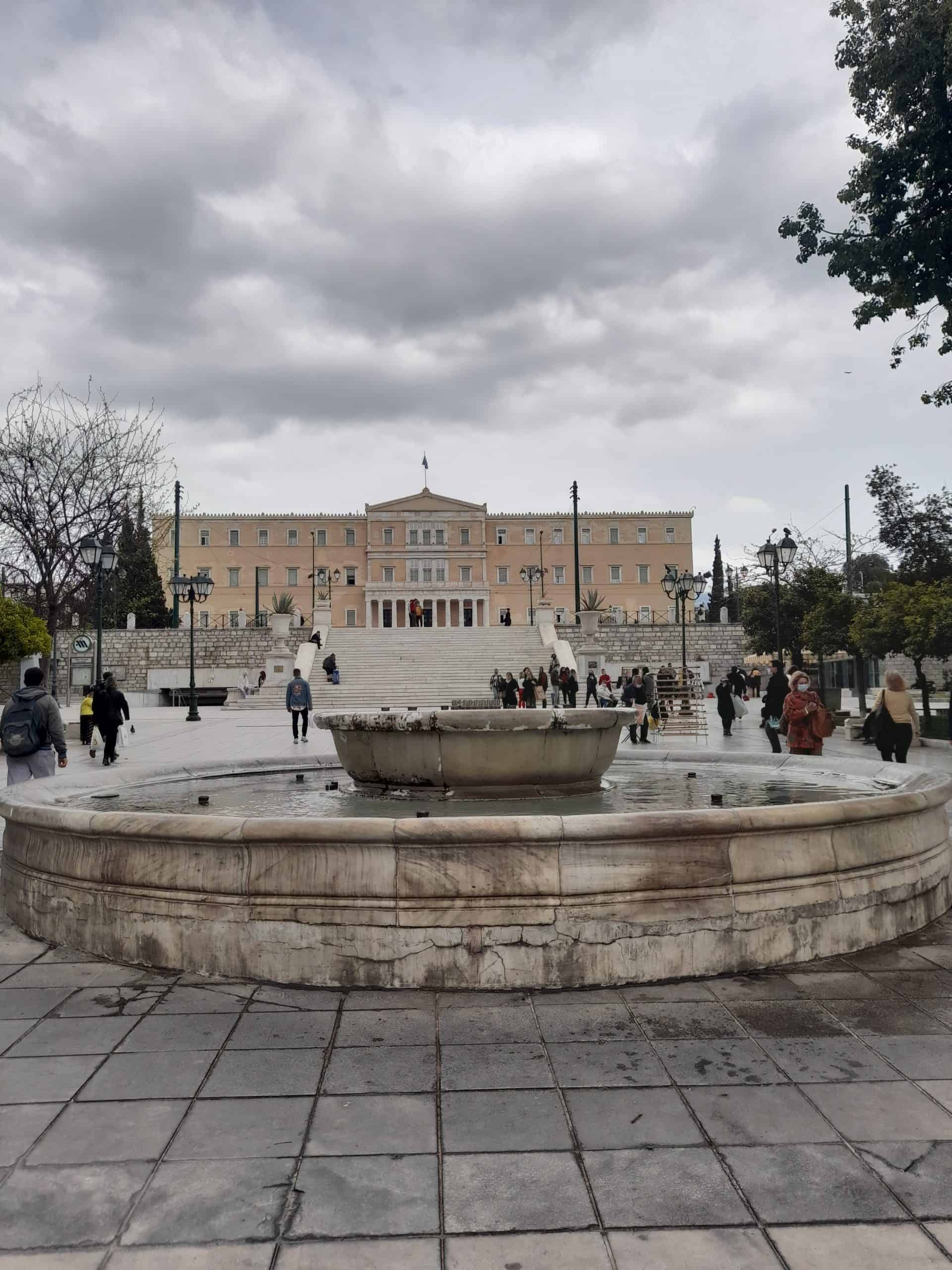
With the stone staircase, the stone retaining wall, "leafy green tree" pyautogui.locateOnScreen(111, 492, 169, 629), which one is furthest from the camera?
"leafy green tree" pyautogui.locateOnScreen(111, 492, 169, 629)

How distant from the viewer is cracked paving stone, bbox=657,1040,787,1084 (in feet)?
9.18

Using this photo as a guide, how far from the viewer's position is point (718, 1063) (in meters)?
2.91

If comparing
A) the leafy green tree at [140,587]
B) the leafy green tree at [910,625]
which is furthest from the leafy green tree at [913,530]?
the leafy green tree at [140,587]

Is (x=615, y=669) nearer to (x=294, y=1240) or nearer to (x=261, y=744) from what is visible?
(x=261, y=744)

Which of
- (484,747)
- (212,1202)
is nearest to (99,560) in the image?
(484,747)

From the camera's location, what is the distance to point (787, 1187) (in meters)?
2.21

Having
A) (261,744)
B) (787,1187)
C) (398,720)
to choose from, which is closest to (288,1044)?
(787,1187)

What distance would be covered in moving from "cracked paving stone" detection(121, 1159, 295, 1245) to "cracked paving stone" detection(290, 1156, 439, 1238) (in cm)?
6

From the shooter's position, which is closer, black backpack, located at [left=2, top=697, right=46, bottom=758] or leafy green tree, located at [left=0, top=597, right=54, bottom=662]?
black backpack, located at [left=2, top=697, right=46, bottom=758]

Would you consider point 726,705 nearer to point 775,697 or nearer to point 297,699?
point 775,697

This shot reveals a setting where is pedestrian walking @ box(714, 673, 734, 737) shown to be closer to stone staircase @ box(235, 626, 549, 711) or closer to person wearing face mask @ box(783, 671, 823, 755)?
person wearing face mask @ box(783, 671, 823, 755)

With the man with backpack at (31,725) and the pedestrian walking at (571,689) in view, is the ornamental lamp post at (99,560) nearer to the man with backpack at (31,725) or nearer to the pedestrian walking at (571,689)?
the man with backpack at (31,725)

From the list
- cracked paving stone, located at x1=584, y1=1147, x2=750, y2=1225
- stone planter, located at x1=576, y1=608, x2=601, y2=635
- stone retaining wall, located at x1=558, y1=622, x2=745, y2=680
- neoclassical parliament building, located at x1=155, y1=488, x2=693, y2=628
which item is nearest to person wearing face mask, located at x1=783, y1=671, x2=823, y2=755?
cracked paving stone, located at x1=584, y1=1147, x2=750, y2=1225

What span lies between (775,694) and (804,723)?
17.7ft
